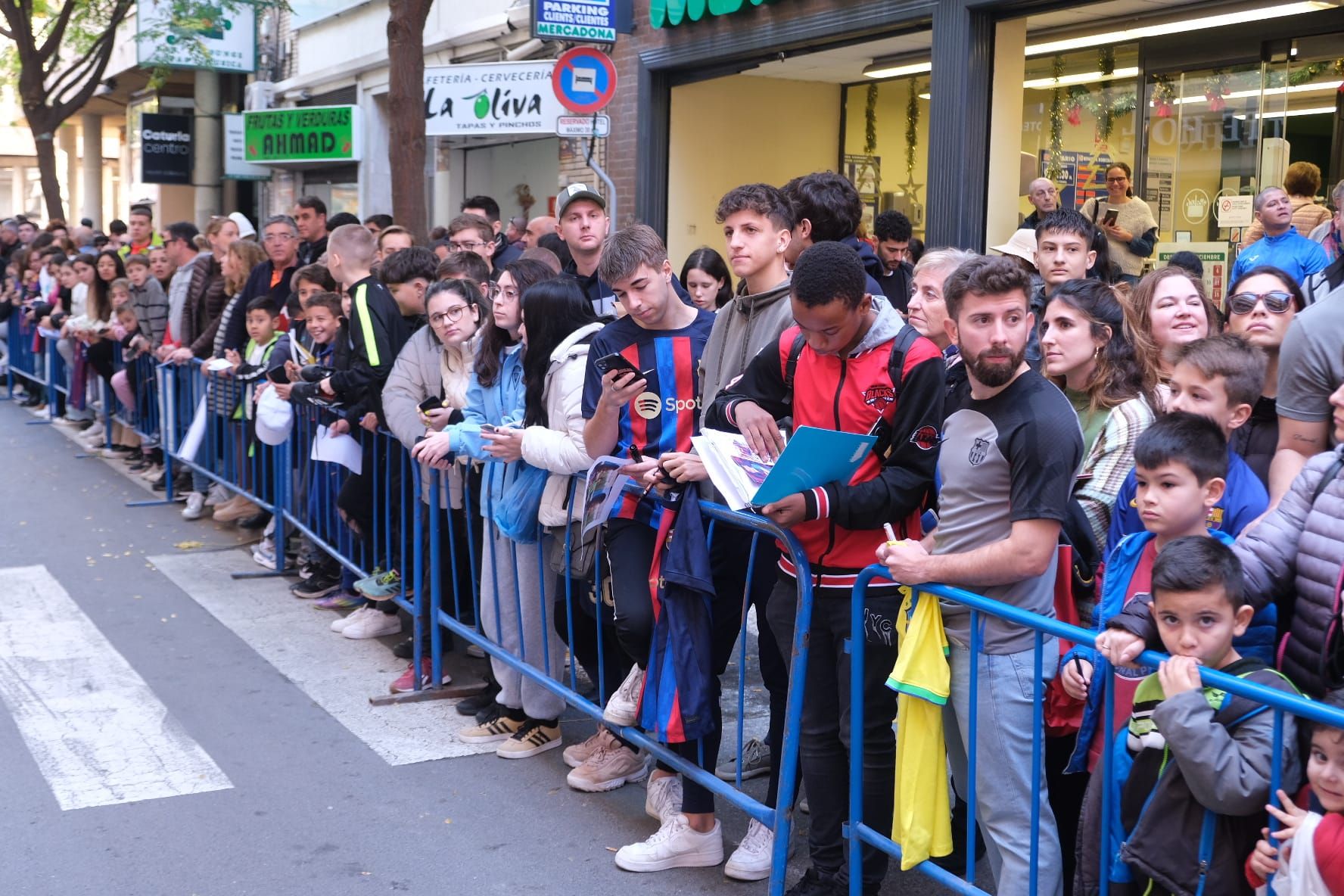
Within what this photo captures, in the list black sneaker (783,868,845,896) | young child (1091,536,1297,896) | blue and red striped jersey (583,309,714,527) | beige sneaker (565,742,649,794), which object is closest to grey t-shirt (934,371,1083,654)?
young child (1091,536,1297,896)

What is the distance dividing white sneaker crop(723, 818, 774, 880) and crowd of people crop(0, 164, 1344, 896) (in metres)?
0.01

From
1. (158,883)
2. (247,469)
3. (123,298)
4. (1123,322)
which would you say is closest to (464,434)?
(158,883)

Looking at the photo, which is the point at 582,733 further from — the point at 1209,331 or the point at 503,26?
the point at 503,26

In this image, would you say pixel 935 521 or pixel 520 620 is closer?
pixel 935 521

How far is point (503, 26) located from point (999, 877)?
14160mm

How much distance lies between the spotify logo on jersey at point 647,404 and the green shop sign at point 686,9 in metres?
8.11

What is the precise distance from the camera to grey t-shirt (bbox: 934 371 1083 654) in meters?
3.49

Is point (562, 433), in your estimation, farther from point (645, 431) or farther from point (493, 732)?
point (493, 732)

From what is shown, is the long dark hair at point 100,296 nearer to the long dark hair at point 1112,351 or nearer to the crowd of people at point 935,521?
the crowd of people at point 935,521

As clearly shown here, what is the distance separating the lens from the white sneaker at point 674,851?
4602mm

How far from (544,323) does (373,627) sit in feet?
8.46

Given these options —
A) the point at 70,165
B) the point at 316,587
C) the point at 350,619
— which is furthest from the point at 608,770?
the point at 70,165

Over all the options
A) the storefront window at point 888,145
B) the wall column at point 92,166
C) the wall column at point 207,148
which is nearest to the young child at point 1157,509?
the storefront window at point 888,145

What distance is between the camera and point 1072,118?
38.4ft
